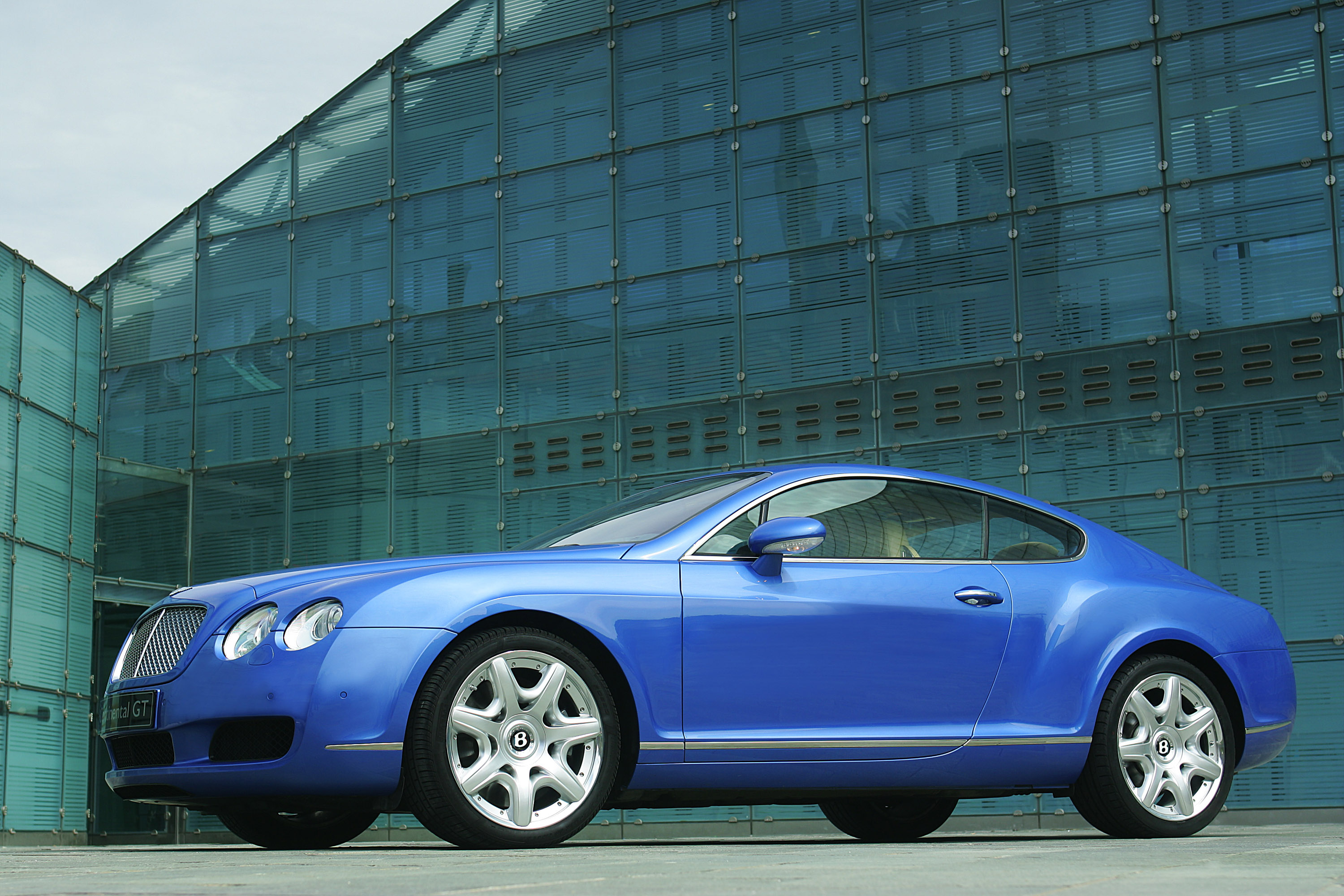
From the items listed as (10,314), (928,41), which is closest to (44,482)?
(10,314)

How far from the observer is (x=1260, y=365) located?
46.2ft

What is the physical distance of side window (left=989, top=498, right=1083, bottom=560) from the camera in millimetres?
6664

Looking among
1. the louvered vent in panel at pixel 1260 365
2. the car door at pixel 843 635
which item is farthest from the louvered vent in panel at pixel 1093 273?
the car door at pixel 843 635

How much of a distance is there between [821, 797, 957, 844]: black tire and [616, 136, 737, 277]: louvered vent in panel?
9.66 m

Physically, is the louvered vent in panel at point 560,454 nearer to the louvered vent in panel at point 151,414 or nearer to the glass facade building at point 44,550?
the louvered vent in panel at point 151,414

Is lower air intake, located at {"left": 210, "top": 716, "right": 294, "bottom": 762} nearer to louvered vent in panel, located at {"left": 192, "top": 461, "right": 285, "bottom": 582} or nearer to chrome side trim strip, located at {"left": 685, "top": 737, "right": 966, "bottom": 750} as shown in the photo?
chrome side trim strip, located at {"left": 685, "top": 737, "right": 966, "bottom": 750}

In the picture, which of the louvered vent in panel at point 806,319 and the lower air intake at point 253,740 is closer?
the lower air intake at point 253,740

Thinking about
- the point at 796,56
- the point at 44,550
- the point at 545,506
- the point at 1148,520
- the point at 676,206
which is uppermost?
the point at 796,56

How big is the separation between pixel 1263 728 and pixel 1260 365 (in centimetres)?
781

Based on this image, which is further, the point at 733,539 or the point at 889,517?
the point at 889,517

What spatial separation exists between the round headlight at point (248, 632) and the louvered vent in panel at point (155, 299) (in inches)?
600

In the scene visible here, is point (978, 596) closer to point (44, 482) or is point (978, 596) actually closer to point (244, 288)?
point (44, 482)

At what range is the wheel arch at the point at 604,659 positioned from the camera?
17.7 ft

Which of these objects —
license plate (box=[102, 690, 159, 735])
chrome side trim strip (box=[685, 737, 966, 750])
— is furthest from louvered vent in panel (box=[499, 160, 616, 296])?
license plate (box=[102, 690, 159, 735])
